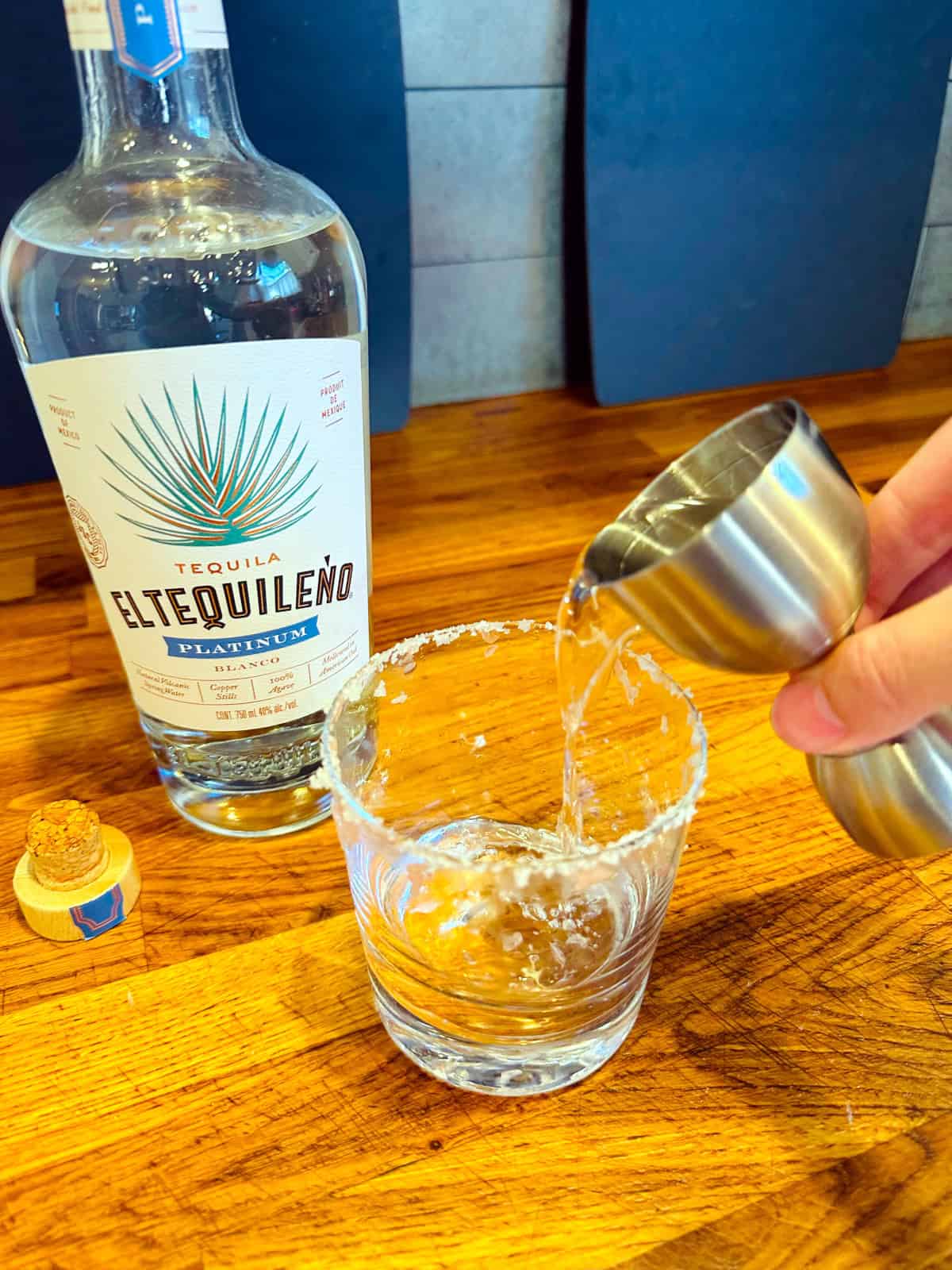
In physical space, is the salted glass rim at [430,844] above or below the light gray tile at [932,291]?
above

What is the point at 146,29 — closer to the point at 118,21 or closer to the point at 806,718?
the point at 118,21

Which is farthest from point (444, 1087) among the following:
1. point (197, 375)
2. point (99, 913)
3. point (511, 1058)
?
point (197, 375)

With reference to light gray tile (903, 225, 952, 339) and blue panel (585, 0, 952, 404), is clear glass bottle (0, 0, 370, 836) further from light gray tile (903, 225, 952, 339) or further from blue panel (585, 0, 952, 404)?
light gray tile (903, 225, 952, 339)

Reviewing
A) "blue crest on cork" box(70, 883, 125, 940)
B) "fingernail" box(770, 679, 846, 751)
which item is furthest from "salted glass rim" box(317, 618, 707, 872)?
A: "blue crest on cork" box(70, 883, 125, 940)

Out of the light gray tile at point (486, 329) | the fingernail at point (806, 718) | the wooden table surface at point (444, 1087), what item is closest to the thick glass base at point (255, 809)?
the wooden table surface at point (444, 1087)

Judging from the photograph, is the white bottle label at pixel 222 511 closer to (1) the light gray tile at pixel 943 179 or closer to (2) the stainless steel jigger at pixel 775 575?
(2) the stainless steel jigger at pixel 775 575
